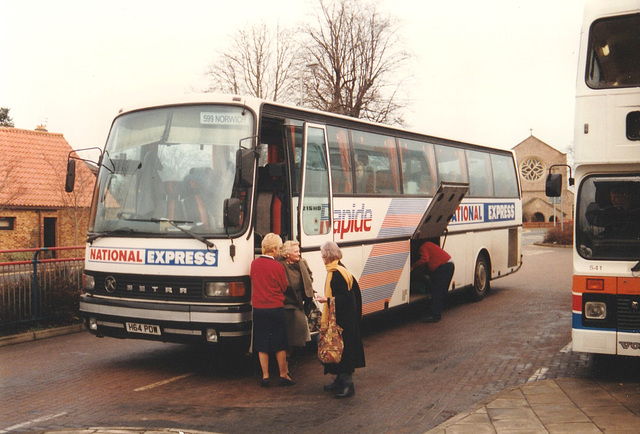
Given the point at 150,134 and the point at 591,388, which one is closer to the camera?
the point at 591,388

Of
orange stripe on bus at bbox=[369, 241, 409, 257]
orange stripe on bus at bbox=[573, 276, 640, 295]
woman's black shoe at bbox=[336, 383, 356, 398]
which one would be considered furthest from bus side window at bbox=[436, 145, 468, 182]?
woman's black shoe at bbox=[336, 383, 356, 398]

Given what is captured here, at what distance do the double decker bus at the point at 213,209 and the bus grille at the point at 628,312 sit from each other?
12.9 ft

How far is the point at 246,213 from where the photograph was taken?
327 inches

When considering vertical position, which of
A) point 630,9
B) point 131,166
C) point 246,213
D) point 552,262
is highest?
point 630,9

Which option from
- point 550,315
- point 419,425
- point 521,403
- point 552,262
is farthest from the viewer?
point 552,262

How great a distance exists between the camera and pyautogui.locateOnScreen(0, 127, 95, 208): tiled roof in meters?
33.1

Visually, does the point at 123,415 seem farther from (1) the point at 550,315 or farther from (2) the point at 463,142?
(2) the point at 463,142

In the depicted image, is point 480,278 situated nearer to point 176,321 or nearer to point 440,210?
point 440,210

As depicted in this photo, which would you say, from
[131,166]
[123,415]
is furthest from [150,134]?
[123,415]

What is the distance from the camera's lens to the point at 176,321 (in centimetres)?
816

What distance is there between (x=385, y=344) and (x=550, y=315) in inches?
176

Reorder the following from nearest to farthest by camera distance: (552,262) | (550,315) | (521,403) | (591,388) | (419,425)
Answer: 1. (419,425)
2. (521,403)
3. (591,388)
4. (550,315)
5. (552,262)

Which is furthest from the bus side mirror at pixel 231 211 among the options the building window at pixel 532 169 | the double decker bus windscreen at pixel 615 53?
the building window at pixel 532 169

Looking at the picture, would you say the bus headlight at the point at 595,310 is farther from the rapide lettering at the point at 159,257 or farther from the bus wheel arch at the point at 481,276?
the bus wheel arch at the point at 481,276
